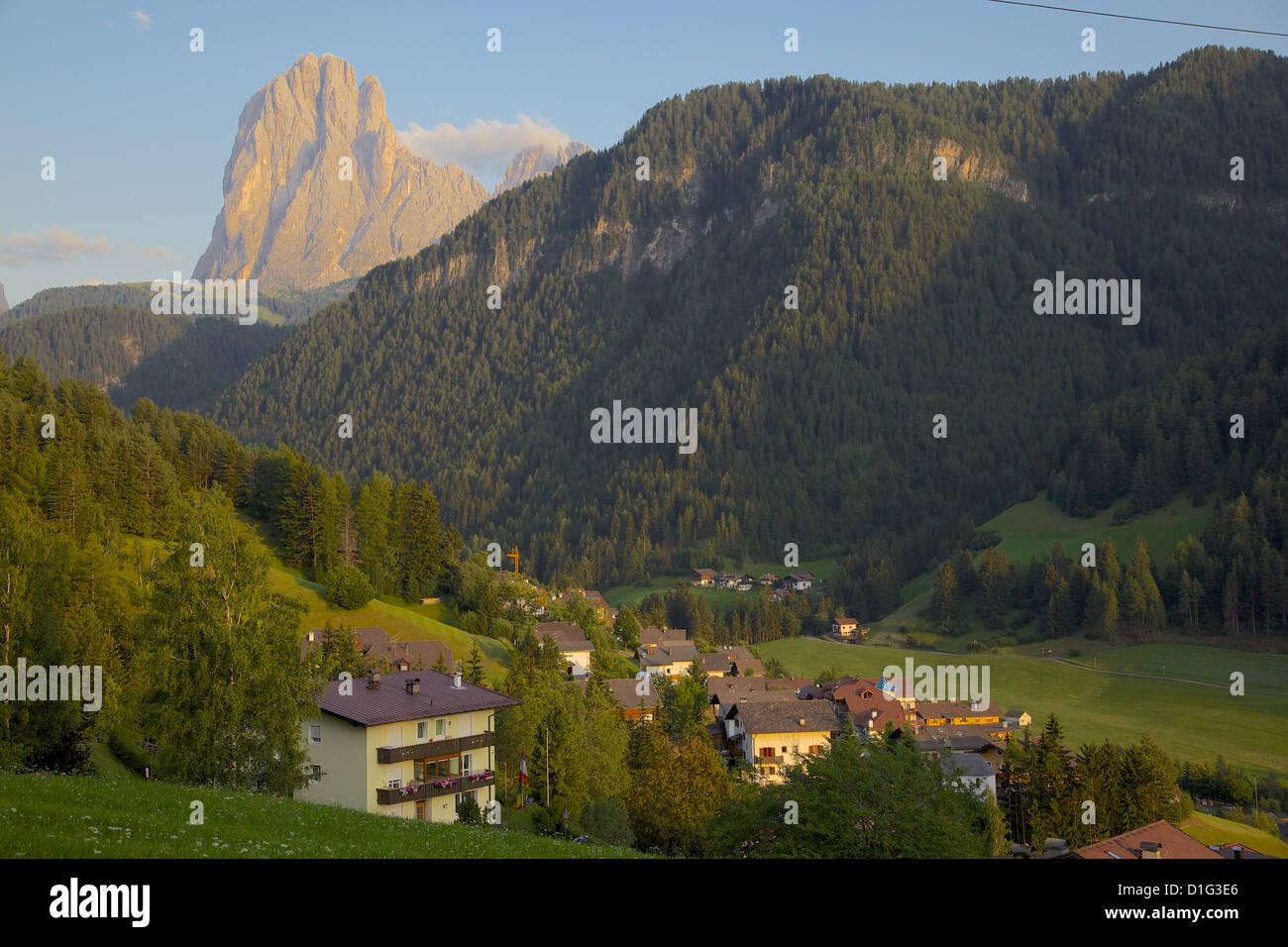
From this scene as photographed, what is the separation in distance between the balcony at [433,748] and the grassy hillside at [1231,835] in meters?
43.8

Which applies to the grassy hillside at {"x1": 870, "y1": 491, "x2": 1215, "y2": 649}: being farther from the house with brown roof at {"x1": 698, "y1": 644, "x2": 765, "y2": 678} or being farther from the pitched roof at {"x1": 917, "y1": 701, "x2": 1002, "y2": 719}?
the pitched roof at {"x1": 917, "y1": 701, "x2": 1002, "y2": 719}

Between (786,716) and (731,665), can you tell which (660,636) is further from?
(786,716)

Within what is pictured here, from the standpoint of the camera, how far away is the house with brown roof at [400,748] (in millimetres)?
42781

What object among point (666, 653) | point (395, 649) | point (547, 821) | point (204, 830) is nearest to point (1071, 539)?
point (666, 653)

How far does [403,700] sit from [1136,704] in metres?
93.0

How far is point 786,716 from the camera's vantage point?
272ft

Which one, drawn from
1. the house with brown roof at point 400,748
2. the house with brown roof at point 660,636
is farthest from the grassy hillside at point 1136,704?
the house with brown roof at point 400,748

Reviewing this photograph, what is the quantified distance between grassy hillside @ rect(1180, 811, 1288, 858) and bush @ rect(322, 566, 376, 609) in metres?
69.4

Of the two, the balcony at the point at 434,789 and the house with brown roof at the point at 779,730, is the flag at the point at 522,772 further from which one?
the house with brown roof at the point at 779,730

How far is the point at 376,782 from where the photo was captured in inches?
1687

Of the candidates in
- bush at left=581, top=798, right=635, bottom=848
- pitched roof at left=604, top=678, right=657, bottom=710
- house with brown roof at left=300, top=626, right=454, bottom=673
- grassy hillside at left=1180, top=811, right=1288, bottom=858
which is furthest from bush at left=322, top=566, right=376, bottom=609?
grassy hillside at left=1180, top=811, right=1288, bottom=858
